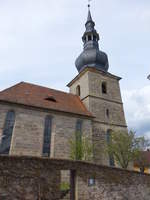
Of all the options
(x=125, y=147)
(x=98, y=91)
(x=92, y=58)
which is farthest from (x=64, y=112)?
(x=92, y=58)

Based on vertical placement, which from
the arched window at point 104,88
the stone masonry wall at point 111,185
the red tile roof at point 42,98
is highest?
the arched window at point 104,88

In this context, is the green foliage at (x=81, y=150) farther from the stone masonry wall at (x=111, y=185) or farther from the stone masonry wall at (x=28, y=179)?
the stone masonry wall at (x=28, y=179)

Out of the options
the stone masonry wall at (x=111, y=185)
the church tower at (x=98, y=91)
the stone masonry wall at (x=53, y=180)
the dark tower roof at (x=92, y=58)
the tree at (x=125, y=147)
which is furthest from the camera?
the dark tower roof at (x=92, y=58)

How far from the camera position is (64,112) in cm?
1841

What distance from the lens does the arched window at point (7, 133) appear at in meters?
14.9

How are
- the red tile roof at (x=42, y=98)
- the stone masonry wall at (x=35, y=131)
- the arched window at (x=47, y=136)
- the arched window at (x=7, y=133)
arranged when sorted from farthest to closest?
the red tile roof at (x=42, y=98) → the arched window at (x=47, y=136) → the stone masonry wall at (x=35, y=131) → the arched window at (x=7, y=133)

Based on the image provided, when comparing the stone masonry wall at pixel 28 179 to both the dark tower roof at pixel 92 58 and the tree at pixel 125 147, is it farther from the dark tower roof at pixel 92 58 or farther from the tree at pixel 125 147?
the dark tower roof at pixel 92 58

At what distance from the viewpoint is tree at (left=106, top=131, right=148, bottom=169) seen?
57.5ft

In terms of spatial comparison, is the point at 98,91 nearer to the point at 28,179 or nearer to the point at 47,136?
the point at 47,136

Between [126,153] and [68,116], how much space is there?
650 centimetres

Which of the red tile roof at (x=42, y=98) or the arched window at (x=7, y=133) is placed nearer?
the arched window at (x=7, y=133)

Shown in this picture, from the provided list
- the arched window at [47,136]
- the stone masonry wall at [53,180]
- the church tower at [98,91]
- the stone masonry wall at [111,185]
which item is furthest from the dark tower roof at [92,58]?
the stone masonry wall at [53,180]

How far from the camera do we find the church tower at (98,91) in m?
20.1

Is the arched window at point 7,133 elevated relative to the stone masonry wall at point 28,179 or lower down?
elevated
